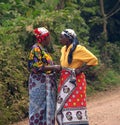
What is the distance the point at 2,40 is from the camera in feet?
31.6

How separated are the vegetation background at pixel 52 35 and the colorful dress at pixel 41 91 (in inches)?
98.6

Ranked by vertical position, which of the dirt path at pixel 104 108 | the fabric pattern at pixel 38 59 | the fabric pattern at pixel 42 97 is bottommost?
the dirt path at pixel 104 108

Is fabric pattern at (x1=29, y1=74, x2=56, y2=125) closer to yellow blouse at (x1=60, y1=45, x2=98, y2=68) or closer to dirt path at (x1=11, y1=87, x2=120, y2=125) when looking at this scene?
yellow blouse at (x1=60, y1=45, x2=98, y2=68)

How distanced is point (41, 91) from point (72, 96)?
0.44 meters

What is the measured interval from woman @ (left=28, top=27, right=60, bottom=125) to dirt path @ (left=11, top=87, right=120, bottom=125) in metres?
2.26

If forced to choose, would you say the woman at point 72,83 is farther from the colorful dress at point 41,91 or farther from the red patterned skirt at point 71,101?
the colorful dress at point 41,91

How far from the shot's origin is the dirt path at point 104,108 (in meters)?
8.38

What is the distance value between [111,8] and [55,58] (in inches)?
256

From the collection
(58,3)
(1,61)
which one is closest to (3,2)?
(58,3)

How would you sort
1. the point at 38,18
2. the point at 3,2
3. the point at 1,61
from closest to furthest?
the point at 1,61 → the point at 38,18 → the point at 3,2

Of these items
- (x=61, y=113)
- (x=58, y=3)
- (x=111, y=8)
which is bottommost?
(x=111, y=8)

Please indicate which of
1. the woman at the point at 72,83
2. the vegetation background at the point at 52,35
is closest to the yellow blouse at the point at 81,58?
the woman at the point at 72,83

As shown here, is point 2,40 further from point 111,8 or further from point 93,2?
point 111,8

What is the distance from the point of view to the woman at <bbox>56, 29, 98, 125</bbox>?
5.88 meters
